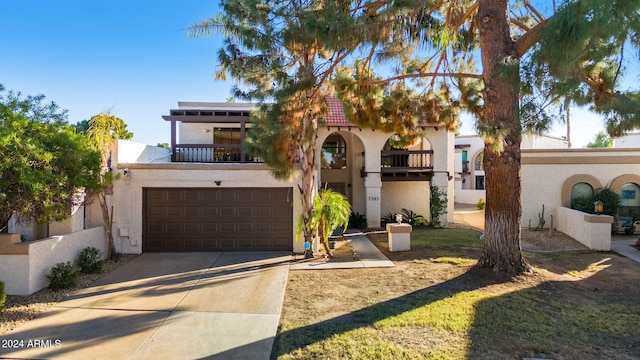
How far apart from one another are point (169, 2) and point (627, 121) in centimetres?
1268

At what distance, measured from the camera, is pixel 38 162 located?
6562mm

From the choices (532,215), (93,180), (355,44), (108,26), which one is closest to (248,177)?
(93,180)

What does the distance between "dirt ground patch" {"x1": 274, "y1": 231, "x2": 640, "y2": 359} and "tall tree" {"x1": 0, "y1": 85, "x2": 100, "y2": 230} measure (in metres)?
5.47

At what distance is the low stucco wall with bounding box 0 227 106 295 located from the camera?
22.6 feet

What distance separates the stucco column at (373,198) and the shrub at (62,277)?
12865 mm

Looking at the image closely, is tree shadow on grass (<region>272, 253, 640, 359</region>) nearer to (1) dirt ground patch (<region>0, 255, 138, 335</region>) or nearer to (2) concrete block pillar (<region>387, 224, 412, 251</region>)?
(2) concrete block pillar (<region>387, 224, 412, 251</region>)

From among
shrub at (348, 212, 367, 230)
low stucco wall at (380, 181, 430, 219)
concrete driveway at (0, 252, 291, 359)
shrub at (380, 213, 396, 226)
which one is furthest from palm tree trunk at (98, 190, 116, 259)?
low stucco wall at (380, 181, 430, 219)

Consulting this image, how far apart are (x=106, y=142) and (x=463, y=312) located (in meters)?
10.7

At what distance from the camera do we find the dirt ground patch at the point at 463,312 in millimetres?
4551

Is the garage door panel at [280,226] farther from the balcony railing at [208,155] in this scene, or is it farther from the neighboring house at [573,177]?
the neighboring house at [573,177]

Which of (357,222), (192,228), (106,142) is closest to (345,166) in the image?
(357,222)

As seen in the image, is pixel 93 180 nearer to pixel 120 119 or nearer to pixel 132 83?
Result: pixel 120 119

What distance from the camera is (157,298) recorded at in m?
6.73

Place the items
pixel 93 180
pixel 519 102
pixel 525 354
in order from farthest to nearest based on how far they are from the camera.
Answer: pixel 93 180, pixel 519 102, pixel 525 354
